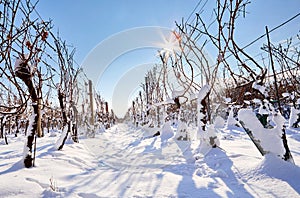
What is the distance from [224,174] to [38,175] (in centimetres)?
237

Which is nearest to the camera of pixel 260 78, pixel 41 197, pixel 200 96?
pixel 41 197

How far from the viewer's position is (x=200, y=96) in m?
4.32

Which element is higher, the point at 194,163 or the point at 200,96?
the point at 200,96

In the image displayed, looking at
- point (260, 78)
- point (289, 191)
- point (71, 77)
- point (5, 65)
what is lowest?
point (289, 191)

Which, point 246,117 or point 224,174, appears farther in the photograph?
point 246,117

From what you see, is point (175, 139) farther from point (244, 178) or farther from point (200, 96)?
point (244, 178)

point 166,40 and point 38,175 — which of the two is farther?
point 166,40

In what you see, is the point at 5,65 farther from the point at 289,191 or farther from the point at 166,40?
the point at 166,40

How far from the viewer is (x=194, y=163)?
3.61 meters

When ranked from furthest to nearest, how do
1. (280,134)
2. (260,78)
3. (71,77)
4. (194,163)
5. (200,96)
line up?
(71,77) < (200,96) < (194,163) < (260,78) < (280,134)

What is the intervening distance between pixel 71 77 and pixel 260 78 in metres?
5.34

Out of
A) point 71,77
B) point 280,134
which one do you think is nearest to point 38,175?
point 280,134

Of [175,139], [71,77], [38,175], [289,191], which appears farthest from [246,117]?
[71,77]

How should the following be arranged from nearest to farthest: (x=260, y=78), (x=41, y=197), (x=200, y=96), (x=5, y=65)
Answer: (x=41, y=197) → (x=5, y=65) → (x=260, y=78) → (x=200, y=96)
